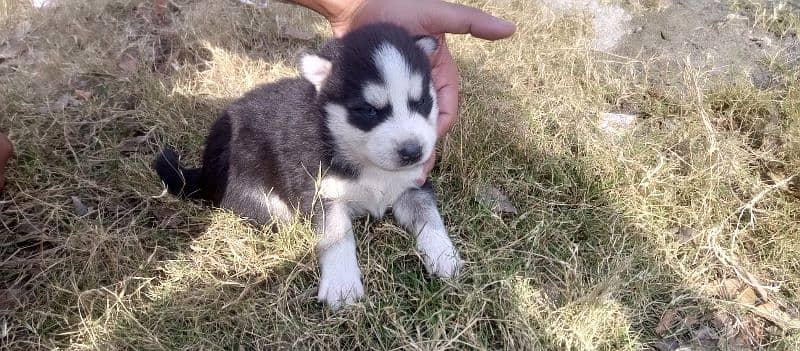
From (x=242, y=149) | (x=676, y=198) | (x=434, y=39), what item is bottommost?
(x=676, y=198)

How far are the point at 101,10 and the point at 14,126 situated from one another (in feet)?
6.06

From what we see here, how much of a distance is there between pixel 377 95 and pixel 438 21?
3.75ft

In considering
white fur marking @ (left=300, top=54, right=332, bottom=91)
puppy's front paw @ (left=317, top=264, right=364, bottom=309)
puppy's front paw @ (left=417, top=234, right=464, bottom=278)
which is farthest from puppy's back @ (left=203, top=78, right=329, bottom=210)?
puppy's front paw @ (left=417, top=234, right=464, bottom=278)

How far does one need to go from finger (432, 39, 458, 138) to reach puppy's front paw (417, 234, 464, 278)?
2.12 ft

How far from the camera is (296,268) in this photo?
286 cm

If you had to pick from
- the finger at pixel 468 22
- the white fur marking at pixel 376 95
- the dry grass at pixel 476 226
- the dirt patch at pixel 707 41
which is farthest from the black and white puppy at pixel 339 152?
the dirt patch at pixel 707 41

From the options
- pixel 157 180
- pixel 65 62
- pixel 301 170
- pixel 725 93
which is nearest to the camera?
pixel 301 170

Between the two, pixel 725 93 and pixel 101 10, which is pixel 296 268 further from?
pixel 101 10

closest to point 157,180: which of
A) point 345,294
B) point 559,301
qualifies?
point 345,294

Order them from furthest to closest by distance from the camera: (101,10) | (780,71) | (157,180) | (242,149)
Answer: (101,10), (780,71), (157,180), (242,149)

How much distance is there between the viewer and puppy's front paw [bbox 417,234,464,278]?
2.79 meters

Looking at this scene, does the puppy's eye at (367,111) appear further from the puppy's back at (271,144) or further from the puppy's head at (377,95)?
the puppy's back at (271,144)

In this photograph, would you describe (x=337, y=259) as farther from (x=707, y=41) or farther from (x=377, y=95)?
(x=707, y=41)

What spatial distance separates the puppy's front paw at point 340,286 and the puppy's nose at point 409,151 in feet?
2.18
